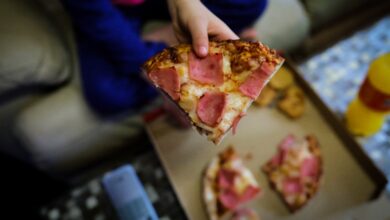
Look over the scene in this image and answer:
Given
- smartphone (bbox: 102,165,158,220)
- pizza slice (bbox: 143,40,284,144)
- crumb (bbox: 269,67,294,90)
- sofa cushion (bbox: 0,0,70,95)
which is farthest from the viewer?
crumb (bbox: 269,67,294,90)

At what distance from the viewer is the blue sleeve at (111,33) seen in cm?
86

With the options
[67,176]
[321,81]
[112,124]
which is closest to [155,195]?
[112,124]

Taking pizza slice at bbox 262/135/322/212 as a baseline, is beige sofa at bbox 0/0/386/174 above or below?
above

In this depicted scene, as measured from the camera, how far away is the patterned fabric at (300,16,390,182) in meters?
1.09

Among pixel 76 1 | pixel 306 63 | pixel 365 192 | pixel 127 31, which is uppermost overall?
pixel 76 1

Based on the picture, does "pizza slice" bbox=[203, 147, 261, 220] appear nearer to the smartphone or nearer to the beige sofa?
the smartphone

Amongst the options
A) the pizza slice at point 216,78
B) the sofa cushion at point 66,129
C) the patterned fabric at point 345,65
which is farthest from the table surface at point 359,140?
the pizza slice at point 216,78

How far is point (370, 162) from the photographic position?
33.7 inches

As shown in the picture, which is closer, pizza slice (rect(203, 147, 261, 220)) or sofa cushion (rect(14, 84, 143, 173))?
pizza slice (rect(203, 147, 261, 220))

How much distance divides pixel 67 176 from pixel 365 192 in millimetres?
794

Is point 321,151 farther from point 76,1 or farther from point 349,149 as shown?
point 76,1

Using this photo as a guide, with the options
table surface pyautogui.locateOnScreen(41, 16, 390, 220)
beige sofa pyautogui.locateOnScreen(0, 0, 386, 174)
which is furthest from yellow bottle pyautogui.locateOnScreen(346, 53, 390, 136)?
beige sofa pyautogui.locateOnScreen(0, 0, 386, 174)

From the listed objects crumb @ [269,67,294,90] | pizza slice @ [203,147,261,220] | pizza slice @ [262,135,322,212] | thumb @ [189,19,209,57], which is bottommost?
pizza slice @ [262,135,322,212]

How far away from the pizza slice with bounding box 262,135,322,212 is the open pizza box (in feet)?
0.06
